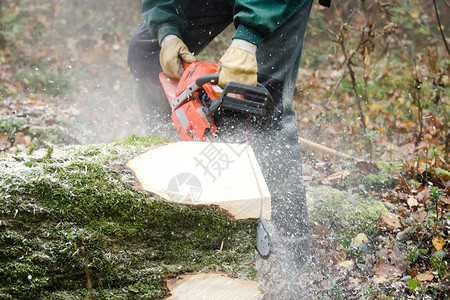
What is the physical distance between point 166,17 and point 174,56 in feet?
1.26

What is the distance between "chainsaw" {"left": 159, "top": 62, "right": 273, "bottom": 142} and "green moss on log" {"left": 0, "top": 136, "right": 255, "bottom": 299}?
650 millimetres

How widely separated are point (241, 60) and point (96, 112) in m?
3.63

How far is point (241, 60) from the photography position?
2340mm

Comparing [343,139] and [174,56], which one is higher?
[174,56]

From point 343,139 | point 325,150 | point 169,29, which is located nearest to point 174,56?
point 169,29

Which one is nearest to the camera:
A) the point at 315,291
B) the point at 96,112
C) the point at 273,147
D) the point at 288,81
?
the point at 315,291

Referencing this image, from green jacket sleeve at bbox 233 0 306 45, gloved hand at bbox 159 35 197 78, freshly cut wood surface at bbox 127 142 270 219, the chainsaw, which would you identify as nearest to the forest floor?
freshly cut wood surface at bbox 127 142 270 219

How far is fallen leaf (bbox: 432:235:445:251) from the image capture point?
7.50ft

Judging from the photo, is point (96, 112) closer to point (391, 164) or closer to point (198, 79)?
point (198, 79)

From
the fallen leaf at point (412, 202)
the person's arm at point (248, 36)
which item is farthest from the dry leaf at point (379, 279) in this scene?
the person's arm at point (248, 36)

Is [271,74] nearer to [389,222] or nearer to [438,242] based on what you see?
[389,222]

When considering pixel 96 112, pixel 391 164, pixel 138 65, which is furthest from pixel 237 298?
pixel 96 112

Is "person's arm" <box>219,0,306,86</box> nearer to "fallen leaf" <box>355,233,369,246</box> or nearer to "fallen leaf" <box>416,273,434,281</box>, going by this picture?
"fallen leaf" <box>355,233,369,246</box>

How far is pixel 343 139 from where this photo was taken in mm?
4387
